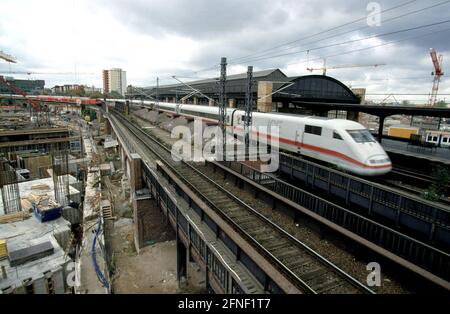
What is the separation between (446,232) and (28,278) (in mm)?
19564

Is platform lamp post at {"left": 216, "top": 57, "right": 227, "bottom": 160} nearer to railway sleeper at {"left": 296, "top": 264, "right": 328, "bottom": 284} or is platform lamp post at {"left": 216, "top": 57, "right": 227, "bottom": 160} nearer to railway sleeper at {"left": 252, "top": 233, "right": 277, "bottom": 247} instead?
railway sleeper at {"left": 252, "top": 233, "right": 277, "bottom": 247}

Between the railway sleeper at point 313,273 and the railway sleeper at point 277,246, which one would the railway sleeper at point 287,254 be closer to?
the railway sleeper at point 277,246

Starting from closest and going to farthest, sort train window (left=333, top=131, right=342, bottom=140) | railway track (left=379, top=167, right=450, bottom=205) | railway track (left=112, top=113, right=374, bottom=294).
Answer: railway track (left=112, top=113, right=374, bottom=294), railway track (left=379, top=167, right=450, bottom=205), train window (left=333, top=131, right=342, bottom=140)

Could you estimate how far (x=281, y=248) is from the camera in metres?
9.11

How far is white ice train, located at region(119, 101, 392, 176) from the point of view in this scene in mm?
13180

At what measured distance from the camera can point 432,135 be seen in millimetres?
26594

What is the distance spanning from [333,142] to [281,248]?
810 cm

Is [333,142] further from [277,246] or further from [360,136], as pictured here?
[277,246]

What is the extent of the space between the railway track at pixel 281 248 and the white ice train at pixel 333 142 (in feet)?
20.0

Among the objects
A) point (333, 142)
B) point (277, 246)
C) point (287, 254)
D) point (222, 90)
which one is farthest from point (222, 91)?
point (287, 254)

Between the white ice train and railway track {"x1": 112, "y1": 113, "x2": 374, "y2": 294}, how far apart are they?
20.0 ft

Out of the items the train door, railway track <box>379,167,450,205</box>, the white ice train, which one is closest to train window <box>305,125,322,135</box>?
the white ice train

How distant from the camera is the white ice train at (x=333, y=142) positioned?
1318 centimetres
